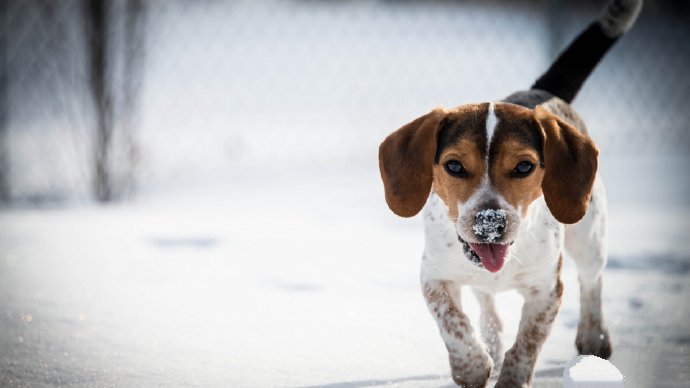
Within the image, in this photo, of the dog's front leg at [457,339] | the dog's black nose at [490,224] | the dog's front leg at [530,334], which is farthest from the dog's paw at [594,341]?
the dog's black nose at [490,224]

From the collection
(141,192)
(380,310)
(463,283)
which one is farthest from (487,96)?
(463,283)

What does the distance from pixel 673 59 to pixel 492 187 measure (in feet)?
26.8

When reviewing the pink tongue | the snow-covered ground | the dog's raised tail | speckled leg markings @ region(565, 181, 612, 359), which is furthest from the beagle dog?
the dog's raised tail

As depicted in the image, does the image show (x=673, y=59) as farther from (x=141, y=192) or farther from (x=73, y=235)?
(x=73, y=235)

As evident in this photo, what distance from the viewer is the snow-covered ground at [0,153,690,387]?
8.32ft

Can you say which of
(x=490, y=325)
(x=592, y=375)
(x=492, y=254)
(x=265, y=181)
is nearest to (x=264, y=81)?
(x=265, y=181)

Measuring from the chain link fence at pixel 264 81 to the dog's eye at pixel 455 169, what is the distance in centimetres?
420

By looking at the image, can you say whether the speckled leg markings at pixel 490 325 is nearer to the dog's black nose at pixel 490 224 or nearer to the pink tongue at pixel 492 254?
the pink tongue at pixel 492 254

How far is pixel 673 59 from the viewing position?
30.8 feet

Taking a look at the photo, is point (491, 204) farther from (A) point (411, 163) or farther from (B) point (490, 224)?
(A) point (411, 163)

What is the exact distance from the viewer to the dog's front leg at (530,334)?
7.82 ft

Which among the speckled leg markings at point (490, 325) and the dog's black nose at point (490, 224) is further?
the speckled leg markings at point (490, 325)

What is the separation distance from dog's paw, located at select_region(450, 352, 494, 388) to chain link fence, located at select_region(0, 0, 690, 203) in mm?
4372

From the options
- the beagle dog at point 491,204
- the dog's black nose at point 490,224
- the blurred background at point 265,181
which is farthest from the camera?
the blurred background at point 265,181
